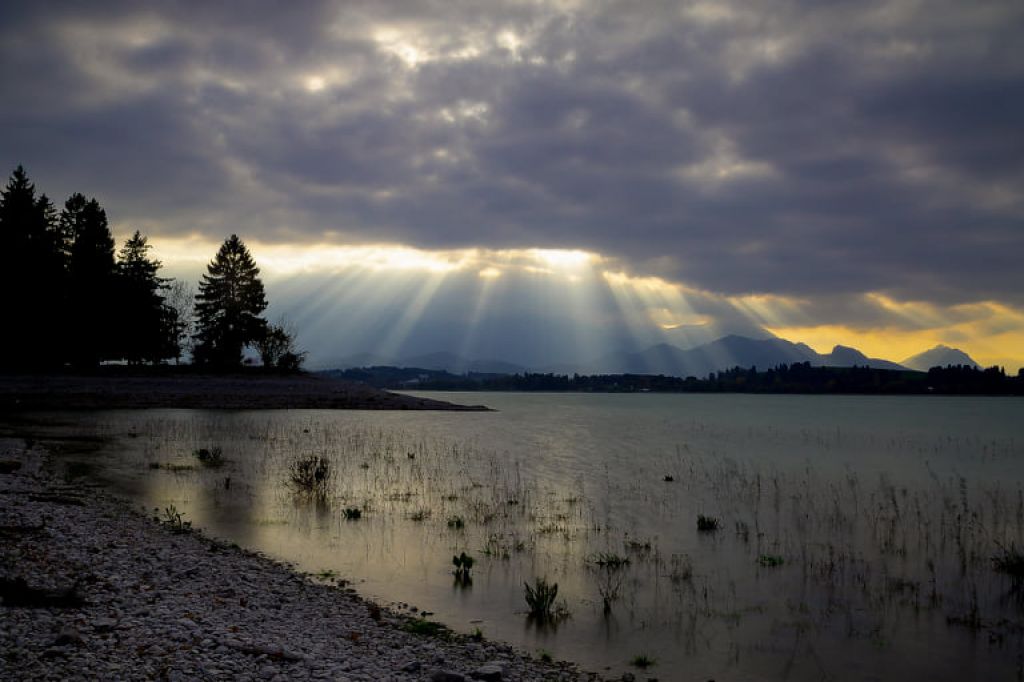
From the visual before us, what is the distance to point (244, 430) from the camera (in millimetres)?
58500

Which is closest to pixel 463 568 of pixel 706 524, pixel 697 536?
pixel 697 536

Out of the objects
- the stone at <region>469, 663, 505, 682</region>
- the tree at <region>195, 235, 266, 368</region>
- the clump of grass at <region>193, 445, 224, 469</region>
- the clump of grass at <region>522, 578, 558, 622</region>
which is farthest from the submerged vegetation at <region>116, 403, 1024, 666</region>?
the tree at <region>195, 235, 266, 368</region>

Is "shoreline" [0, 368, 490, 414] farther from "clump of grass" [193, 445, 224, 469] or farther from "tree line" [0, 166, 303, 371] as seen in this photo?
"clump of grass" [193, 445, 224, 469]

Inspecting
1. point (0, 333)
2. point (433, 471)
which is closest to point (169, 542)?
point (433, 471)

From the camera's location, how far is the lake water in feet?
44.5

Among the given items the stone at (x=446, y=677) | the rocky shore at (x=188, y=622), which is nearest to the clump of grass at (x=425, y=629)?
the rocky shore at (x=188, y=622)

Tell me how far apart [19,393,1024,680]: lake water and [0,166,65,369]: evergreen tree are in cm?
4892

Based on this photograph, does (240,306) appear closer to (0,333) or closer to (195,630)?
(0,333)

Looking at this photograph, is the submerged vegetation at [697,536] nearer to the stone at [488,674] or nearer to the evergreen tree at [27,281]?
the stone at [488,674]

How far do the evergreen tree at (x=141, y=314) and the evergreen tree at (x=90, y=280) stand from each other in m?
1.65

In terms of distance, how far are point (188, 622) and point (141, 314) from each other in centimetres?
10026

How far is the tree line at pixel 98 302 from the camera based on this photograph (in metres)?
84.6

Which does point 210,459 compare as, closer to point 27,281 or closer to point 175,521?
point 175,521

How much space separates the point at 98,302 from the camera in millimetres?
92062
